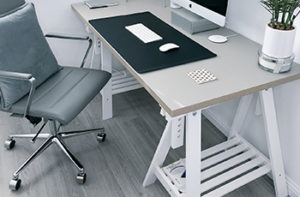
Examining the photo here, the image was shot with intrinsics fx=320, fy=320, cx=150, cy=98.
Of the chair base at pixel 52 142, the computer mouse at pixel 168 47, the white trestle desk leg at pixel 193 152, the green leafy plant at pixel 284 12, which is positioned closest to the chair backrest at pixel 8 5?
the chair base at pixel 52 142

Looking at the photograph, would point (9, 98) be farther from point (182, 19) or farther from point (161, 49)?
point (182, 19)

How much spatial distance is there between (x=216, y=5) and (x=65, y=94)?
39.0 inches

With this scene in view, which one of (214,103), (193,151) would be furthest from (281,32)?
(193,151)

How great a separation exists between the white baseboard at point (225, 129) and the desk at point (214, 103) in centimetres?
4

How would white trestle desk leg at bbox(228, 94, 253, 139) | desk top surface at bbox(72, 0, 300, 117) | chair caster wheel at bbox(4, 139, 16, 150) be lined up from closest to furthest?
desk top surface at bbox(72, 0, 300, 117) < white trestle desk leg at bbox(228, 94, 253, 139) < chair caster wheel at bbox(4, 139, 16, 150)

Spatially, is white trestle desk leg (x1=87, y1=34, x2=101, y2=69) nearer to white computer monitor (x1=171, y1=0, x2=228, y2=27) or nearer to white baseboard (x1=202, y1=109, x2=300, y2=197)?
white computer monitor (x1=171, y1=0, x2=228, y2=27)

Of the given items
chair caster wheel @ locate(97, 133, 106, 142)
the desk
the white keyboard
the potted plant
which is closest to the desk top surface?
the desk

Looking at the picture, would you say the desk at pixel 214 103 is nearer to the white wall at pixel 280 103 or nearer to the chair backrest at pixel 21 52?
the white wall at pixel 280 103

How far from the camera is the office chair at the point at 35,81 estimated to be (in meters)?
1.74

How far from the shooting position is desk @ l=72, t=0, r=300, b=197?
1.38 meters

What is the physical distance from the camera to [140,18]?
2188 millimetres

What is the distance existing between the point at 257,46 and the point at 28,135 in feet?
5.09

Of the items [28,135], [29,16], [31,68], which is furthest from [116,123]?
[29,16]

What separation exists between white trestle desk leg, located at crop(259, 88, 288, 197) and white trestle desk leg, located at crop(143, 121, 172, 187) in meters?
0.51
